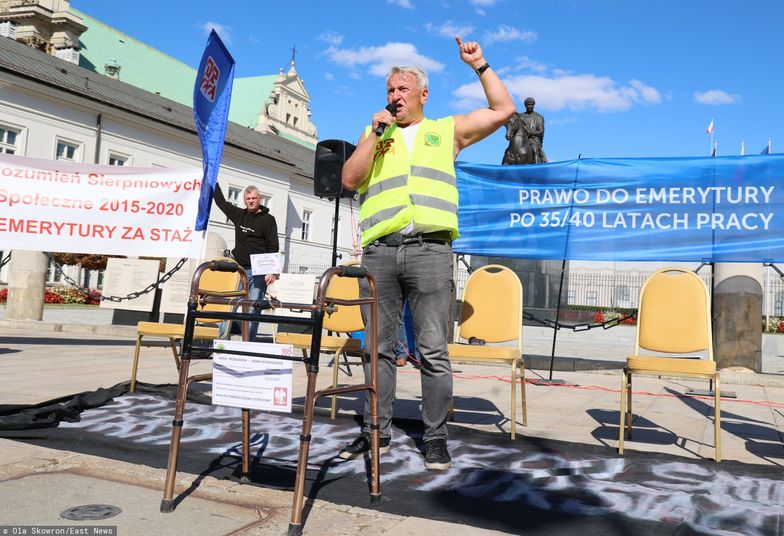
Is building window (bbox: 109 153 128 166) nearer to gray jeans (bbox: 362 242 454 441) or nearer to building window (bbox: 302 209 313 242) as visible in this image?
building window (bbox: 302 209 313 242)

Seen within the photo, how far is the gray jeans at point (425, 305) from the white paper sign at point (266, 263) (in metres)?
0.50

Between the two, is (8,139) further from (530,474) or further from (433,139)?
(530,474)

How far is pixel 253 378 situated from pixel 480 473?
1.37m

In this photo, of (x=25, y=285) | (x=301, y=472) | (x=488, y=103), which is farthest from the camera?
(x=25, y=285)

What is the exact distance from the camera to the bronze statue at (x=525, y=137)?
452 inches

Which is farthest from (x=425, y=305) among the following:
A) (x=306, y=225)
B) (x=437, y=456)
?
(x=306, y=225)

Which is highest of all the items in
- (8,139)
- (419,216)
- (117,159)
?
(117,159)

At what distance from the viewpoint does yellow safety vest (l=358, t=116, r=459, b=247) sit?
3578 mm

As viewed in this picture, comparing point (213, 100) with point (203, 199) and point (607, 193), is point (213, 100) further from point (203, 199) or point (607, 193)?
point (607, 193)

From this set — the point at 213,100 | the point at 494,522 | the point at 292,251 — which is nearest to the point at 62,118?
the point at 292,251

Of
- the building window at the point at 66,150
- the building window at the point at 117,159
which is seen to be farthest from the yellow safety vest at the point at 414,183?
the building window at the point at 117,159

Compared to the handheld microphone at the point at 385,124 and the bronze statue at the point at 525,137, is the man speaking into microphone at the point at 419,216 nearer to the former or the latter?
the handheld microphone at the point at 385,124

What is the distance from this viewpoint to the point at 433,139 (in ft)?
12.0

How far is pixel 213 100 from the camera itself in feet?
12.5
